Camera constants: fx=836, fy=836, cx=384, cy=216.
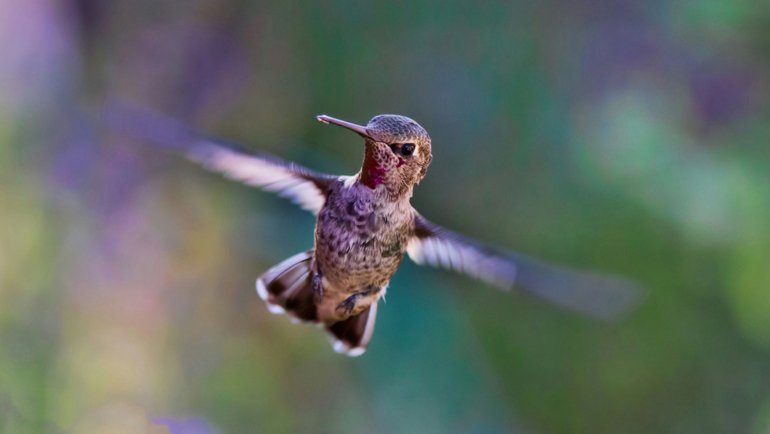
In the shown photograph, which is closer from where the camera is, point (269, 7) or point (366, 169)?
point (366, 169)

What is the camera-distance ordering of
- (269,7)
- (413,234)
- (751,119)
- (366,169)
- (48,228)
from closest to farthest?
(366,169)
(413,234)
(48,228)
(751,119)
(269,7)

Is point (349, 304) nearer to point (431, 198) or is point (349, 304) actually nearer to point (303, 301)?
point (303, 301)

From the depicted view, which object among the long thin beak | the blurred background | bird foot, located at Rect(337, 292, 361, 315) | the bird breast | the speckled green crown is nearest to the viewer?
the long thin beak

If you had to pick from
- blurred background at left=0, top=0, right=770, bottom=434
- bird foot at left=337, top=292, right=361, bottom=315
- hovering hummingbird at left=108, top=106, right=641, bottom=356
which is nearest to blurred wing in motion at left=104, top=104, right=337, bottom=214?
hovering hummingbird at left=108, top=106, right=641, bottom=356

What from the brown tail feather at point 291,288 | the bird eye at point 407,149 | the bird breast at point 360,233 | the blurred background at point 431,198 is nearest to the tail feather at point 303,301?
the brown tail feather at point 291,288

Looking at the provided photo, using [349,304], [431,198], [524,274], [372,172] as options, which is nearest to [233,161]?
[372,172]

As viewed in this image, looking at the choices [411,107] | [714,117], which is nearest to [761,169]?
[714,117]

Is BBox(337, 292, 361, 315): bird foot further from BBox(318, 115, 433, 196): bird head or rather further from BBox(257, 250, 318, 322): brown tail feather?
BBox(318, 115, 433, 196): bird head

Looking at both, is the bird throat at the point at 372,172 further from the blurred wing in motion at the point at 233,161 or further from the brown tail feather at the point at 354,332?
the brown tail feather at the point at 354,332

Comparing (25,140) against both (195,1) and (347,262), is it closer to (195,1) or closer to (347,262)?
(195,1)
